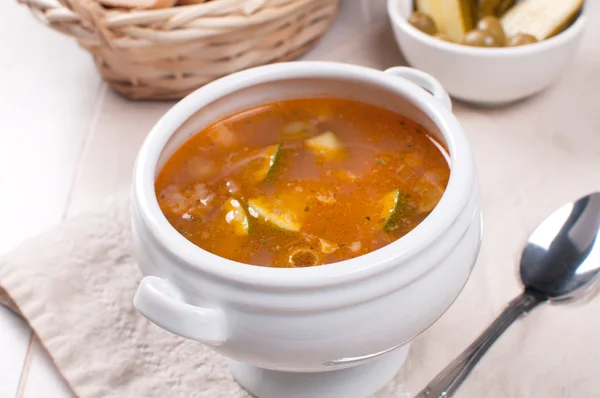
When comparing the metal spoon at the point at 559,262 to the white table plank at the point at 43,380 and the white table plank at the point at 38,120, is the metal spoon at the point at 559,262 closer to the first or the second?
the white table plank at the point at 43,380

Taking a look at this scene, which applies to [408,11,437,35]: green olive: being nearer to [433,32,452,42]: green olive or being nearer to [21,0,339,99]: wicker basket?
[433,32,452,42]: green olive

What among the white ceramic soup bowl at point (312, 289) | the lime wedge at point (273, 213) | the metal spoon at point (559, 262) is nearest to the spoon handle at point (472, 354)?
the metal spoon at point (559, 262)

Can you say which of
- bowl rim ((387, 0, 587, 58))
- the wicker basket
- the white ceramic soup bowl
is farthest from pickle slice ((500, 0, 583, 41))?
the white ceramic soup bowl

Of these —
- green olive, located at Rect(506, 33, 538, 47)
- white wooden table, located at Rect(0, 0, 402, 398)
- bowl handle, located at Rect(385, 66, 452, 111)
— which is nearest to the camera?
bowl handle, located at Rect(385, 66, 452, 111)

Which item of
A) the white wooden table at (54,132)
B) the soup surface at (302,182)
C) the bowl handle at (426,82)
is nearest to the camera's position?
the soup surface at (302,182)

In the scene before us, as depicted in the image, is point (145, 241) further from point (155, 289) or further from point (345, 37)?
point (345, 37)

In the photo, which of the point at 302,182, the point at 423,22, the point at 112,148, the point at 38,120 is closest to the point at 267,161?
the point at 302,182
